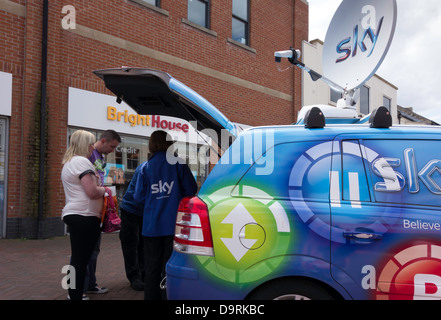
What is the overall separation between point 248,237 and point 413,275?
1.08m

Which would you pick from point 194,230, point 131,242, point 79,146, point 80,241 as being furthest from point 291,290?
point 131,242

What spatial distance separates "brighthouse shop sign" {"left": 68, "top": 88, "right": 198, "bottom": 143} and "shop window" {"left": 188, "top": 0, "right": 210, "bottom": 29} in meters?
3.36

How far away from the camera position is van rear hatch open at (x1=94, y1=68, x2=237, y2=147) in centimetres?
320

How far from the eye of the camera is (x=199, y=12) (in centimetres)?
1176

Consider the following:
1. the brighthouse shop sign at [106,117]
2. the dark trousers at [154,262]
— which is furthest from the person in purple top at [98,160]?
the brighthouse shop sign at [106,117]

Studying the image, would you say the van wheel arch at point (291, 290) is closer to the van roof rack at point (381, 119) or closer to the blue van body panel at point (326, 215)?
the blue van body panel at point (326, 215)

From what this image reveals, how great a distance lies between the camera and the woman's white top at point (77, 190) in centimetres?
365

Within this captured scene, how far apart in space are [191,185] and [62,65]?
20.5 feet

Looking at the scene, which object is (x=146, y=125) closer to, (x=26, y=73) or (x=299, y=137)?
(x=26, y=73)

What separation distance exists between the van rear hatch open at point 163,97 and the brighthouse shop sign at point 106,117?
4.92m

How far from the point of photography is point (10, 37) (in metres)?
7.90
